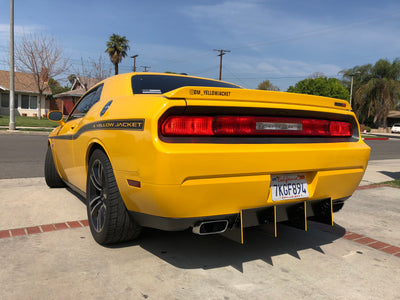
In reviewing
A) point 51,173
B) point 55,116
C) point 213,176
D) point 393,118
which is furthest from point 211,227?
point 393,118

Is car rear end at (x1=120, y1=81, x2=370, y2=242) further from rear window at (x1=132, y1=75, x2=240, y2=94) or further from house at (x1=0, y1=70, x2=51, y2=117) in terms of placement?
house at (x1=0, y1=70, x2=51, y2=117)

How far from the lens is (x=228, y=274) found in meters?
2.59

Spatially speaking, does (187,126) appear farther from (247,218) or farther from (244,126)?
(247,218)

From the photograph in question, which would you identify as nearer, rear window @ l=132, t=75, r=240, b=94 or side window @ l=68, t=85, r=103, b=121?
rear window @ l=132, t=75, r=240, b=94

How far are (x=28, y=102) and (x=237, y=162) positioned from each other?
42.7 metres

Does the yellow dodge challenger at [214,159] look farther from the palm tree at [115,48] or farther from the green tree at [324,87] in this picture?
the green tree at [324,87]

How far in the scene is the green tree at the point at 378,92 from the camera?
50.4 meters

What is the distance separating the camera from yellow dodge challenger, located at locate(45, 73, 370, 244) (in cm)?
229

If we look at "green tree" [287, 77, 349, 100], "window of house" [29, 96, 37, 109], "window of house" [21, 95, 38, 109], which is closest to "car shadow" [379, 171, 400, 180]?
"window of house" [21, 95, 38, 109]

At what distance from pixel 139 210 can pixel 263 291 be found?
100 cm

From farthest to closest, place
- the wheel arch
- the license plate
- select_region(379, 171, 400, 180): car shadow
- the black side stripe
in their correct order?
select_region(379, 171, 400, 180): car shadow, the wheel arch, the license plate, the black side stripe

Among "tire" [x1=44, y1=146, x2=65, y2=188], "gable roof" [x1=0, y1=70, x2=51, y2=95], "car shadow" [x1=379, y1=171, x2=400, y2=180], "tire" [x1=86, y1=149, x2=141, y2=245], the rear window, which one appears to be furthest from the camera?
"gable roof" [x1=0, y1=70, x2=51, y2=95]

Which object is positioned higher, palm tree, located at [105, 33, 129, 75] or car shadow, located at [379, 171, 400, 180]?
palm tree, located at [105, 33, 129, 75]

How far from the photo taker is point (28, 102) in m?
40.1
